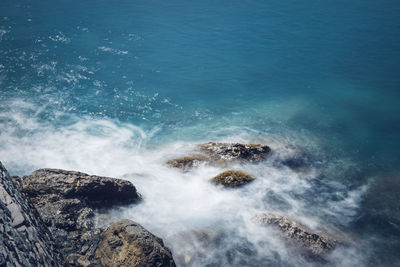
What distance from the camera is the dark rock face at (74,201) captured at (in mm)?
7389

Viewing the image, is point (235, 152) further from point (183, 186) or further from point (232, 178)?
point (183, 186)

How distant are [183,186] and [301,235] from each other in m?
4.55

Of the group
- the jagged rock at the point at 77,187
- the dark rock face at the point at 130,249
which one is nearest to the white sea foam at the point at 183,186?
the jagged rock at the point at 77,187

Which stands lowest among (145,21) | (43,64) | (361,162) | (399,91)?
(361,162)

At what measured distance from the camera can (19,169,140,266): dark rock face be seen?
7389 millimetres

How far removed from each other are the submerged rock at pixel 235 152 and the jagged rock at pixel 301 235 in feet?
11.0

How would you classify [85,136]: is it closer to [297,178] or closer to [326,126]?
[297,178]

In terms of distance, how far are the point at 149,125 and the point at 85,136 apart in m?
3.23

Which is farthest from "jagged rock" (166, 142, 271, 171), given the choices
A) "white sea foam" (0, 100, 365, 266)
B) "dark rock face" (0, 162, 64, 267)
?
"dark rock face" (0, 162, 64, 267)

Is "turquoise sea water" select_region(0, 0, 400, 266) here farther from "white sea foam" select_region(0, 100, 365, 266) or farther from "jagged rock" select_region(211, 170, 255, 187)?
"jagged rock" select_region(211, 170, 255, 187)

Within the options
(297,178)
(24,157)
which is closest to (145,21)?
(24,157)

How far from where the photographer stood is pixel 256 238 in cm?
915

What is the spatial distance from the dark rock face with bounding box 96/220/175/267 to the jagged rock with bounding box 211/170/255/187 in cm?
425

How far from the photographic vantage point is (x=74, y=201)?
8469 mm
